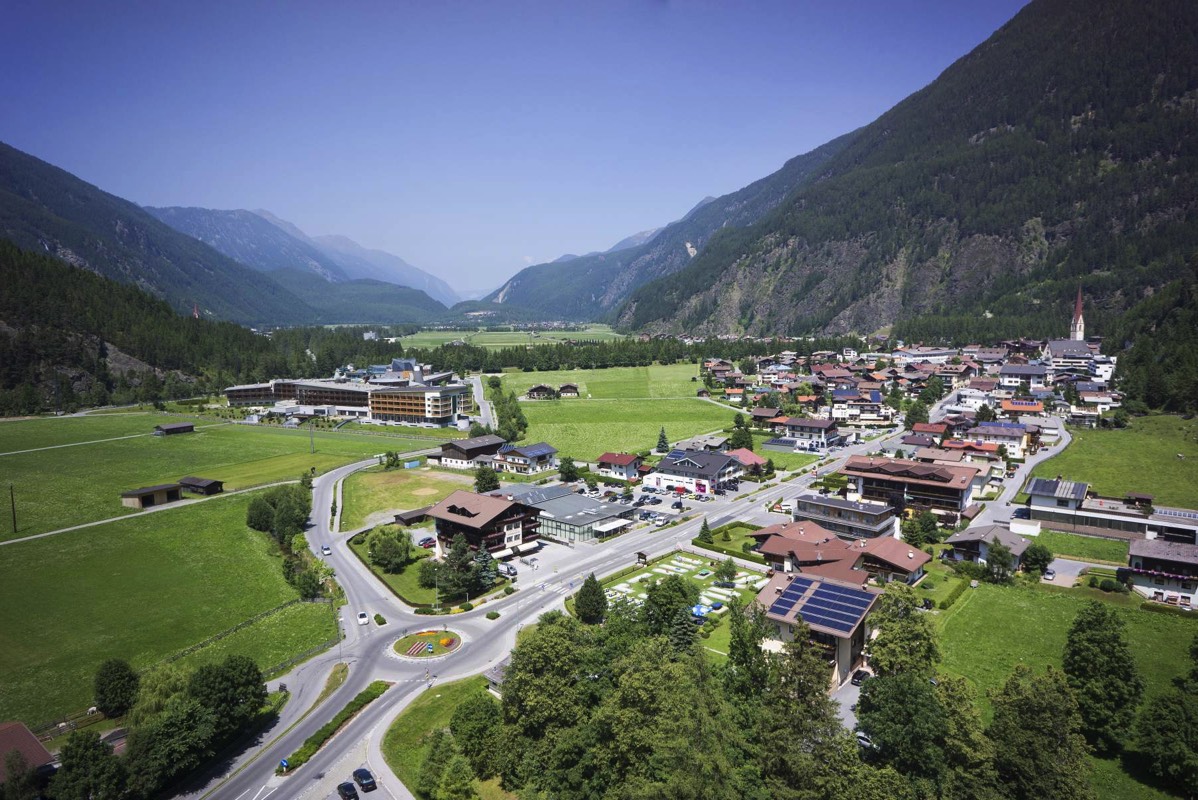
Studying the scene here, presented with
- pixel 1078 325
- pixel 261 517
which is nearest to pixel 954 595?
pixel 261 517

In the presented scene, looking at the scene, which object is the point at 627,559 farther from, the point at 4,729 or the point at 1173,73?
the point at 1173,73

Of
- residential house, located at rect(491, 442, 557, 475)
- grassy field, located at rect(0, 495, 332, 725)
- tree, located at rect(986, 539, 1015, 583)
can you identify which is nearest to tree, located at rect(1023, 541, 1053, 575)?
tree, located at rect(986, 539, 1015, 583)

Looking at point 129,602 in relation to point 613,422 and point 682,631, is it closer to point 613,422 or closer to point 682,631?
point 682,631

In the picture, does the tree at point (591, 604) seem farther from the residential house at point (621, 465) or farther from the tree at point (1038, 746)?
the residential house at point (621, 465)

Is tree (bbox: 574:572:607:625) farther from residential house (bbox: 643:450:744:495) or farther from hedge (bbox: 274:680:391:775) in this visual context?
residential house (bbox: 643:450:744:495)

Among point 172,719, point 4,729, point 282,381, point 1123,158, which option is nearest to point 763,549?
point 172,719
